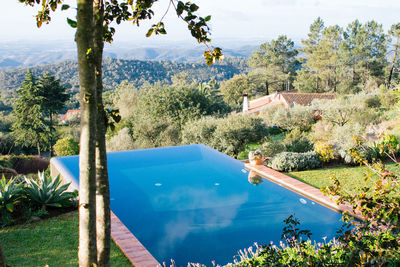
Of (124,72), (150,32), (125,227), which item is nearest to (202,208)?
(125,227)

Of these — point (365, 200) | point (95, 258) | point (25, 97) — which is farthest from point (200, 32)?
point (25, 97)

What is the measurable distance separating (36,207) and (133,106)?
18.5 metres

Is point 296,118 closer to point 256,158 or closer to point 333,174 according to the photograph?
point 256,158

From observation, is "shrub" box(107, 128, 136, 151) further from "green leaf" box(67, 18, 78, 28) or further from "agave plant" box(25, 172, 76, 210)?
"green leaf" box(67, 18, 78, 28)

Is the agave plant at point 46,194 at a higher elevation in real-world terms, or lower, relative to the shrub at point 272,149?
higher

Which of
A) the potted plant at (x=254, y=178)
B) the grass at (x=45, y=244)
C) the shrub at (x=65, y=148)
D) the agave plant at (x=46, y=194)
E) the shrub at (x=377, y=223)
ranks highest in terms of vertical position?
the shrub at (x=377, y=223)

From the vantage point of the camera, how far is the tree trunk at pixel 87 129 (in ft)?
5.41

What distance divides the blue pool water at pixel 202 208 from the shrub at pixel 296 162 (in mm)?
859

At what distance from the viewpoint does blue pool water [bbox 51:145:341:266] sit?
5.48 meters

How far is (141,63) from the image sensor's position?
173 ft

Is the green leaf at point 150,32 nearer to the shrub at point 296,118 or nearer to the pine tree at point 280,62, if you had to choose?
the shrub at point 296,118

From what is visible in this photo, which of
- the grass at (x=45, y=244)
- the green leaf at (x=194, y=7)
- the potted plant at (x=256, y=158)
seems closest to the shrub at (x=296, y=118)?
the potted plant at (x=256, y=158)

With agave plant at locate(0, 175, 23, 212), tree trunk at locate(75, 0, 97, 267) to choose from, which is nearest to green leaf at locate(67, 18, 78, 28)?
tree trunk at locate(75, 0, 97, 267)

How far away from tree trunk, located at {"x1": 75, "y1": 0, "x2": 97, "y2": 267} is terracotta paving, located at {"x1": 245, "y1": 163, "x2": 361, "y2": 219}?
5.15 metres
